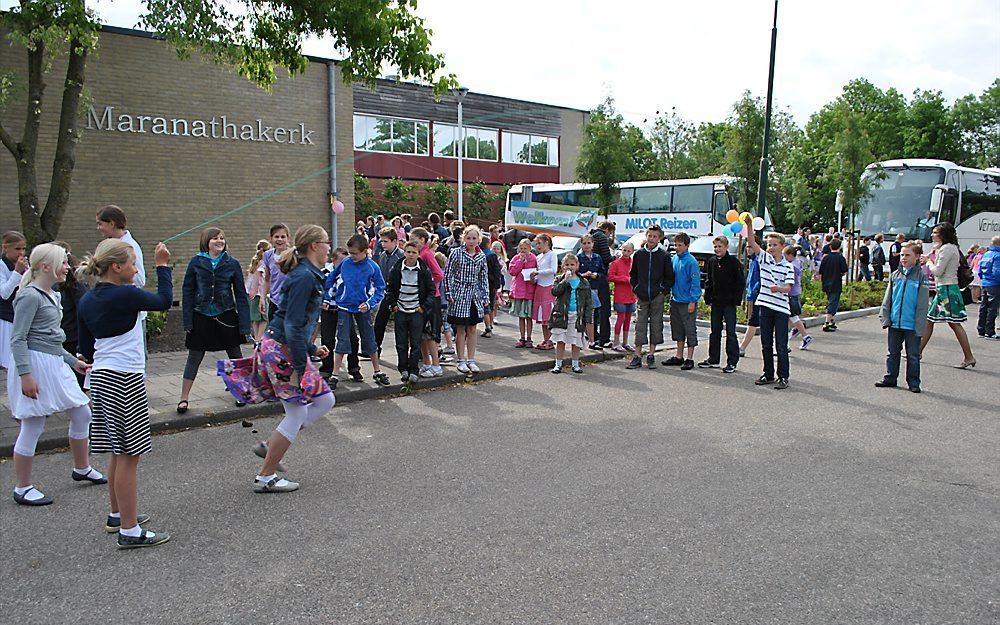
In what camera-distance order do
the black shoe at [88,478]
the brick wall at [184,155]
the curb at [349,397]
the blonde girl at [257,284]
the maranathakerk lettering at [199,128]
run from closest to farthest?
the black shoe at [88,478] → the curb at [349,397] → the blonde girl at [257,284] → the brick wall at [184,155] → the maranathakerk lettering at [199,128]

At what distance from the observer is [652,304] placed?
10.7 metres

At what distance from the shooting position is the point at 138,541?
439 centimetres

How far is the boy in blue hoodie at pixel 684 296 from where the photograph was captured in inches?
414

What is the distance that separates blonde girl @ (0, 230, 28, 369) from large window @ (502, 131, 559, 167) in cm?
3800

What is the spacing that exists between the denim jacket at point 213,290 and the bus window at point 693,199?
2414 cm

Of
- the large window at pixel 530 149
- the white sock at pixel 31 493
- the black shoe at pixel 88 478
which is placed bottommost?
the black shoe at pixel 88 478

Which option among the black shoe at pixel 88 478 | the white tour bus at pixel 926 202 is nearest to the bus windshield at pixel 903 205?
the white tour bus at pixel 926 202

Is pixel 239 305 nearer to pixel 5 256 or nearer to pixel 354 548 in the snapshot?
pixel 5 256

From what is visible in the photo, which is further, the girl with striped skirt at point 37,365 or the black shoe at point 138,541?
the girl with striped skirt at point 37,365

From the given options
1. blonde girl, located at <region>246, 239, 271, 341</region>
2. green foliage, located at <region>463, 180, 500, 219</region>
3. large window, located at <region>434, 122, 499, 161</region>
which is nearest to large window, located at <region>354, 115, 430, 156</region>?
large window, located at <region>434, 122, 499, 161</region>

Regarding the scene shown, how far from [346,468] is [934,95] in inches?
2412

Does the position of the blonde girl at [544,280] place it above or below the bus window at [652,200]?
below

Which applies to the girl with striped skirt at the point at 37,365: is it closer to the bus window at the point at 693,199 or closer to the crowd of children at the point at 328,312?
the crowd of children at the point at 328,312

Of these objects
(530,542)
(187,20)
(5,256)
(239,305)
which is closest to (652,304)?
(239,305)
